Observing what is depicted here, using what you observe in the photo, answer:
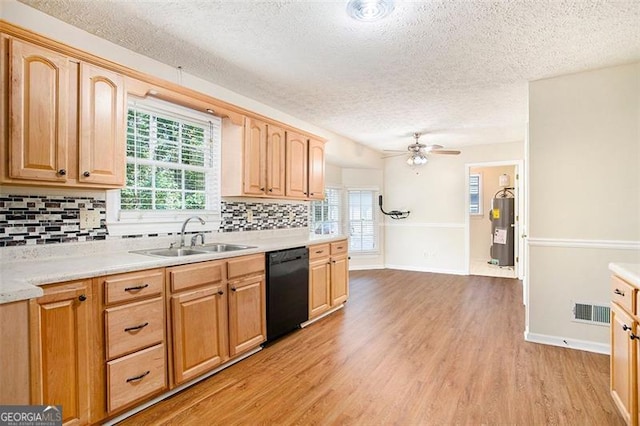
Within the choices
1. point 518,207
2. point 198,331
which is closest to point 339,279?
point 198,331

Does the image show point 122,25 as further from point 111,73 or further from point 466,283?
point 466,283

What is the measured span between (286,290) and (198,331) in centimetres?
100

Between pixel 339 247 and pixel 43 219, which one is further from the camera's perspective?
pixel 339 247

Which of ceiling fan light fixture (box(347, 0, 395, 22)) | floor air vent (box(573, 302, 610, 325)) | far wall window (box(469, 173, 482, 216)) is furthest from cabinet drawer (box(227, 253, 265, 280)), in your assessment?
far wall window (box(469, 173, 482, 216))

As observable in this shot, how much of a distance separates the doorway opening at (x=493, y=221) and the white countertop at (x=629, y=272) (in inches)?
176

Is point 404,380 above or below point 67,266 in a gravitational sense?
below

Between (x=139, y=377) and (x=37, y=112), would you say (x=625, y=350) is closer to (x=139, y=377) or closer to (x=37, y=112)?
(x=139, y=377)

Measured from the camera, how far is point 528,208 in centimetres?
312

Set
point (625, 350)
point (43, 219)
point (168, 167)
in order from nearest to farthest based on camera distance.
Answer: point (625, 350) < point (43, 219) < point (168, 167)

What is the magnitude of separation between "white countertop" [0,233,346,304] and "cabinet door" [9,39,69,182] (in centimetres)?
51

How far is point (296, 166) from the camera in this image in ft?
12.6

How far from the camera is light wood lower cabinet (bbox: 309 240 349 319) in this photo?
139 inches

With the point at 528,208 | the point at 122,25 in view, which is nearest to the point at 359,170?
the point at 528,208

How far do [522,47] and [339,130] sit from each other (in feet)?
9.14
